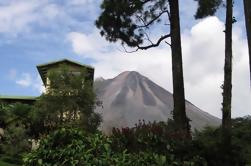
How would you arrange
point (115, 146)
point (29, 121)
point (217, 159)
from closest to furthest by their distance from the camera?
point (115, 146)
point (217, 159)
point (29, 121)

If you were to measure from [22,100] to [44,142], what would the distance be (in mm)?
27031

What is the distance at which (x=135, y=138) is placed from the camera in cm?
1415

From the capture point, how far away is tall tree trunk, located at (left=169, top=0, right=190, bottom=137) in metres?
20.1

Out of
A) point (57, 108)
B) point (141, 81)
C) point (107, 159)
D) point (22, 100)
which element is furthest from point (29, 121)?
point (141, 81)

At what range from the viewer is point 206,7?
2133cm

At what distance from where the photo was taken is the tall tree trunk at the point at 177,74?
20080 mm

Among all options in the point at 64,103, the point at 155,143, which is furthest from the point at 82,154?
the point at 64,103

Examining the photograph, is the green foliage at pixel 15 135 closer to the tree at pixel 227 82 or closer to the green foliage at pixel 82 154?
the green foliage at pixel 82 154

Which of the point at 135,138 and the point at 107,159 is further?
the point at 135,138

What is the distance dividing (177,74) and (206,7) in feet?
9.97

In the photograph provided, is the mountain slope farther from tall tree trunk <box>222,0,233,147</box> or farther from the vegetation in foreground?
the vegetation in foreground

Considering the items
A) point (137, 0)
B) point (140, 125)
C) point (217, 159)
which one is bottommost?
point (217, 159)

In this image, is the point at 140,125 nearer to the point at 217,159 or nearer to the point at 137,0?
the point at 217,159

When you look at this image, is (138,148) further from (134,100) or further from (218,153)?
(134,100)
